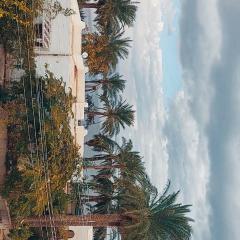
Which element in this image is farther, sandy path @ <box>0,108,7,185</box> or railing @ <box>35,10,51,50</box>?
railing @ <box>35,10,51,50</box>

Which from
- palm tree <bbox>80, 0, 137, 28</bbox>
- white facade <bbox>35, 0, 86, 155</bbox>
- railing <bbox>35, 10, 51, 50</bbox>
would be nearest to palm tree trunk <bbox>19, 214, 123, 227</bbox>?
white facade <bbox>35, 0, 86, 155</bbox>

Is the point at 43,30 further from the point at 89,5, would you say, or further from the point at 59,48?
the point at 89,5

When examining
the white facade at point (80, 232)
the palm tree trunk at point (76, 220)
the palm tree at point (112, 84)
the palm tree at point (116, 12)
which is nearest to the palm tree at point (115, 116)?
the palm tree at point (112, 84)

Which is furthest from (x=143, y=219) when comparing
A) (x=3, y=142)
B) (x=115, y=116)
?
(x=115, y=116)

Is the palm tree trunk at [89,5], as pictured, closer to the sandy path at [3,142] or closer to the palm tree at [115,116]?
the palm tree at [115,116]

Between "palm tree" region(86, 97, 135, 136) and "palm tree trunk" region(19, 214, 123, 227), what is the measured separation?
22.4 metres

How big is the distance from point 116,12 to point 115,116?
1253cm

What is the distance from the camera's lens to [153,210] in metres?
40.9

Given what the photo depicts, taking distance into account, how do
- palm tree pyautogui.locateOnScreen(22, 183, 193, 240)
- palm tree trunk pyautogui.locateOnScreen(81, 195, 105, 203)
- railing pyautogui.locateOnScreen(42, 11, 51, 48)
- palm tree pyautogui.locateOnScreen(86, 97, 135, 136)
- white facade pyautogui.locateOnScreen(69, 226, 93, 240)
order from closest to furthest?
palm tree pyautogui.locateOnScreen(22, 183, 193, 240)
railing pyautogui.locateOnScreen(42, 11, 51, 48)
white facade pyautogui.locateOnScreen(69, 226, 93, 240)
palm tree trunk pyautogui.locateOnScreen(81, 195, 105, 203)
palm tree pyautogui.locateOnScreen(86, 97, 135, 136)

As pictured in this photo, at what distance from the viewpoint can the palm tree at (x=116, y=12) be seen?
67188mm

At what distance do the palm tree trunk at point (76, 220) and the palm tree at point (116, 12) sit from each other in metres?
32.0

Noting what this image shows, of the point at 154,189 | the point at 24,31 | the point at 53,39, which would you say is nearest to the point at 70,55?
the point at 53,39

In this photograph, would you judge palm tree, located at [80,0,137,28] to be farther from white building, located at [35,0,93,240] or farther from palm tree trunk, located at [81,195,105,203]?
palm tree trunk, located at [81,195,105,203]

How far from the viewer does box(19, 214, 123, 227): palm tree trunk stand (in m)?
41.4
